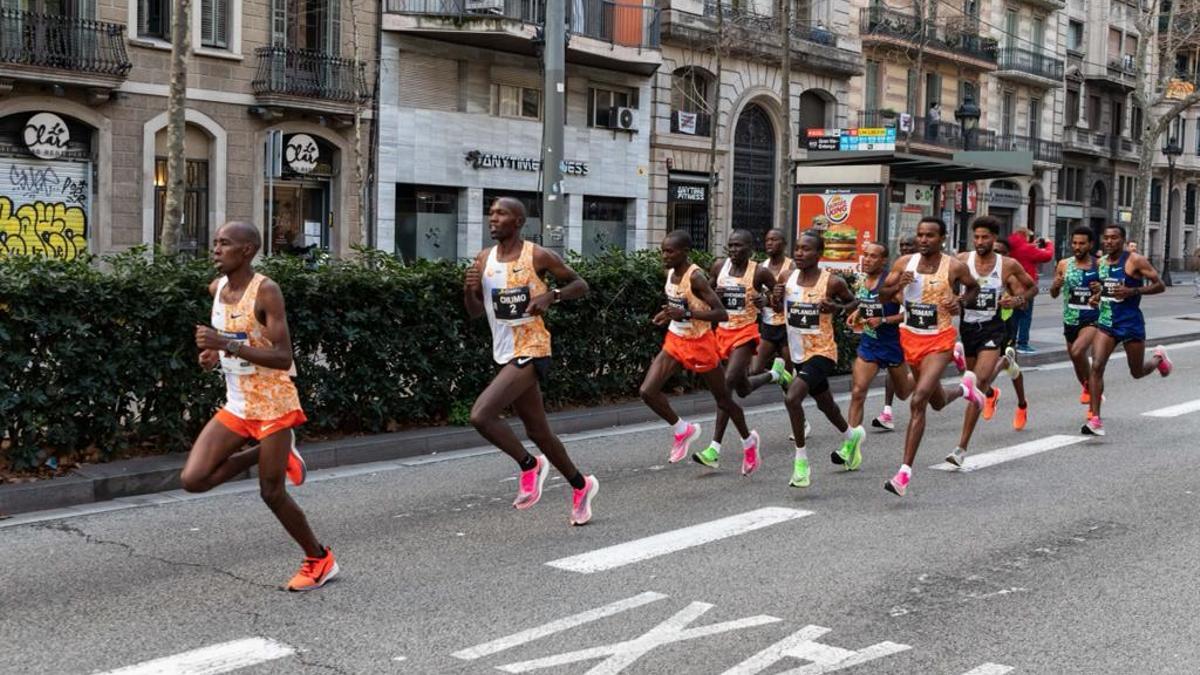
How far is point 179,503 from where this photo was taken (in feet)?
26.9

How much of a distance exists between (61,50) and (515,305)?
17.3m

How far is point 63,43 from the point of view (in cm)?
2186

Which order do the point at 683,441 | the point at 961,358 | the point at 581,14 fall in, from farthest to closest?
the point at 581,14 < the point at 961,358 < the point at 683,441

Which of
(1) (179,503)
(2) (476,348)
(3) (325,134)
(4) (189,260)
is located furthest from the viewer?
(3) (325,134)

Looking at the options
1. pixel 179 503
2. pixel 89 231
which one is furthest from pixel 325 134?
pixel 179 503

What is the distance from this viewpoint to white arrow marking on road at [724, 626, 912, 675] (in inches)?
197

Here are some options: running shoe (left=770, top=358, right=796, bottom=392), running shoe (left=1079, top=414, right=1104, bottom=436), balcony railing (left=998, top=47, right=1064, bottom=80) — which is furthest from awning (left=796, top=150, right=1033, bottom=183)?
balcony railing (left=998, top=47, right=1064, bottom=80)

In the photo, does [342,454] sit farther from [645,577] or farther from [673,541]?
[645,577]

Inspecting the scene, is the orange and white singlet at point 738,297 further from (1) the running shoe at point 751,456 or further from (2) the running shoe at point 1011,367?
(2) the running shoe at point 1011,367

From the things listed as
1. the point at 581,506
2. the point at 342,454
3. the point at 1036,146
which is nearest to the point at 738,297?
the point at 581,506

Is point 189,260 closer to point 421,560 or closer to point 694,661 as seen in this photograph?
point 421,560

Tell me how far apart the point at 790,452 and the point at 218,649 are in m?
6.21

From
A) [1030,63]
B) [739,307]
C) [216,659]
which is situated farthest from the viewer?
[1030,63]

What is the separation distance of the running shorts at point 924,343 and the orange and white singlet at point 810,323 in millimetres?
613
